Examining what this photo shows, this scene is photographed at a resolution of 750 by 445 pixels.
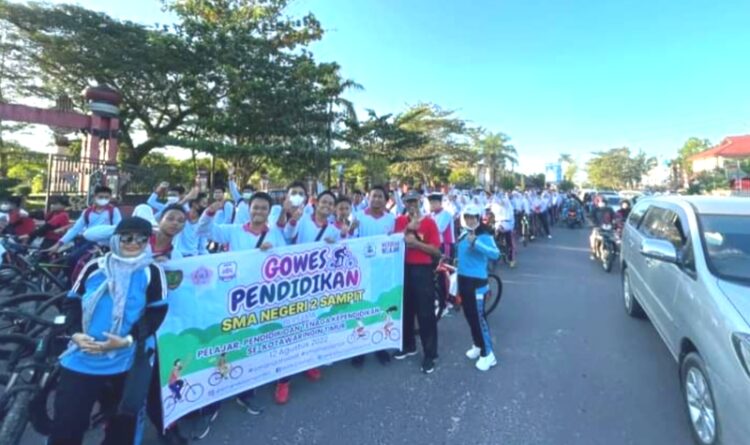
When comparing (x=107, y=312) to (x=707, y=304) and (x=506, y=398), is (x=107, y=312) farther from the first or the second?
(x=707, y=304)

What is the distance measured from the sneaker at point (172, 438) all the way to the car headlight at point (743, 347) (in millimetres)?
3555

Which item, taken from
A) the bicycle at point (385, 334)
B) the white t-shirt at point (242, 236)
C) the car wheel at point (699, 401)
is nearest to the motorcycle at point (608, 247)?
the car wheel at point (699, 401)

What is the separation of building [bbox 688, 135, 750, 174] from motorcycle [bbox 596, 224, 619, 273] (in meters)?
56.0

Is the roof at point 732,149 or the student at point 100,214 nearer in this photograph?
the student at point 100,214

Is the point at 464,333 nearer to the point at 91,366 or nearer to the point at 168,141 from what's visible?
the point at 91,366

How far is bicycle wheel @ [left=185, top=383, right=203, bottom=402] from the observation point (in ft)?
9.45

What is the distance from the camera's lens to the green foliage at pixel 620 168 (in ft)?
232

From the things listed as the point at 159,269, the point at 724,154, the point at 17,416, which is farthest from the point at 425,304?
the point at 724,154

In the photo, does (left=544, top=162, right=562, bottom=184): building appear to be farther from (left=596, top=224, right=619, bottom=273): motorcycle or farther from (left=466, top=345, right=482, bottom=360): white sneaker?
(left=466, top=345, right=482, bottom=360): white sneaker

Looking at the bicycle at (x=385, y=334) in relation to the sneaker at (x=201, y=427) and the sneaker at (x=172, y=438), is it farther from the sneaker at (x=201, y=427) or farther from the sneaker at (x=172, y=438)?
the sneaker at (x=172, y=438)

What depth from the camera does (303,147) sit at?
60.5 ft

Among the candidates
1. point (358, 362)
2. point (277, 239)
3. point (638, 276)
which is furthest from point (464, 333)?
point (277, 239)

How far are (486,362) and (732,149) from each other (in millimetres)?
73149

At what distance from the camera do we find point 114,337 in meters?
2.05
